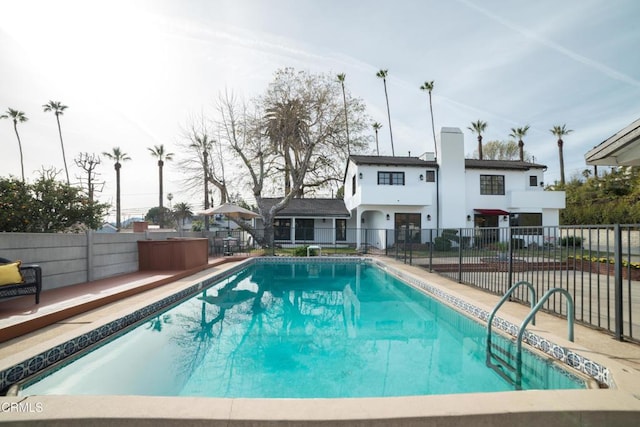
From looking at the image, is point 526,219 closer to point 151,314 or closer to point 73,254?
point 151,314

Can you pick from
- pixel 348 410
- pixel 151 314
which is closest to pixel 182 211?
pixel 151 314

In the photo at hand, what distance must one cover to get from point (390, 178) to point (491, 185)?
291 inches

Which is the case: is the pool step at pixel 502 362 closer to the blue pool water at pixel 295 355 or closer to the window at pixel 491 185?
the blue pool water at pixel 295 355

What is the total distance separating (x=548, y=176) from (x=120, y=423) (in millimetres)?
47549

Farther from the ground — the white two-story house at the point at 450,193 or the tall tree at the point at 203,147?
the tall tree at the point at 203,147

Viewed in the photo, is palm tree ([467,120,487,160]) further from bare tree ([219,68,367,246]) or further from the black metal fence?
the black metal fence

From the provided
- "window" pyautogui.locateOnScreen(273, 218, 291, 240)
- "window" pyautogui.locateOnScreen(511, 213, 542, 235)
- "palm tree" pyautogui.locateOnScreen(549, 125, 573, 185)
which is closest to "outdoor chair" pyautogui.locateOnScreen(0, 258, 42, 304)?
"window" pyautogui.locateOnScreen(273, 218, 291, 240)

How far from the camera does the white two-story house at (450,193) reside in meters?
21.6

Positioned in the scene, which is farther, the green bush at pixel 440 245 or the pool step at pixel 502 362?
the green bush at pixel 440 245

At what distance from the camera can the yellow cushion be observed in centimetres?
511

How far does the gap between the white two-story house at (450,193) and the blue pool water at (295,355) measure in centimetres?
1397

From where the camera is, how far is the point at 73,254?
7613 mm

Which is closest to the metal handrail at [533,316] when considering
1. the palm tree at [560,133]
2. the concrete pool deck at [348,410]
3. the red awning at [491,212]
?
the concrete pool deck at [348,410]

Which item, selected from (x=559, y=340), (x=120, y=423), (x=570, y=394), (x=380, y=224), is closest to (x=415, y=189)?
(x=380, y=224)
